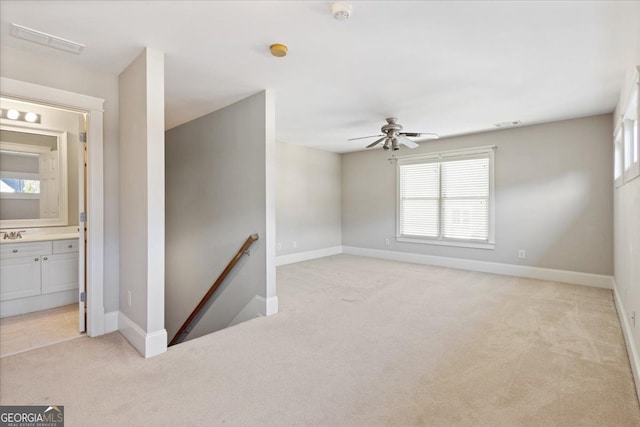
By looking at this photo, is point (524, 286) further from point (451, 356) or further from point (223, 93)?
point (223, 93)

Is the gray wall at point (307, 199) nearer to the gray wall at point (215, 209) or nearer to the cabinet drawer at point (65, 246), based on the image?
the gray wall at point (215, 209)

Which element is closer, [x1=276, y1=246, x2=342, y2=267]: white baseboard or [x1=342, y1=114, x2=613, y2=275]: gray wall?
[x1=342, y1=114, x2=613, y2=275]: gray wall

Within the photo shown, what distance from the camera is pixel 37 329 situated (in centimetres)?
298

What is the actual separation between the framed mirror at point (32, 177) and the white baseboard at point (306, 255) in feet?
11.5

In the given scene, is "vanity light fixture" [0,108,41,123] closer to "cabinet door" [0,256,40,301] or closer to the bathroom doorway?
the bathroom doorway

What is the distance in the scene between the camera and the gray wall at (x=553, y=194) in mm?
4406

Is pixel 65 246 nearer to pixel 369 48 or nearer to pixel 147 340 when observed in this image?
pixel 147 340

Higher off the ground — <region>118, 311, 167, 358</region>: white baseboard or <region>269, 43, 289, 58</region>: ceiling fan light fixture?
<region>269, 43, 289, 58</region>: ceiling fan light fixture

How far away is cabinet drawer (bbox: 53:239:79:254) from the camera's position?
3604 mm

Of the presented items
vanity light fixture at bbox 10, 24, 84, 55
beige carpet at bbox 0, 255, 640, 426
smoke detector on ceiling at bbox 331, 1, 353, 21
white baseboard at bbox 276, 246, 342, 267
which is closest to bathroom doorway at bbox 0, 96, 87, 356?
vanity light fixture at bbox 10, 24, 84, 55

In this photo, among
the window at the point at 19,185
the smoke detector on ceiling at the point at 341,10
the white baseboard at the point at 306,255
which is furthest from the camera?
the white baseboard at the point at 306,255

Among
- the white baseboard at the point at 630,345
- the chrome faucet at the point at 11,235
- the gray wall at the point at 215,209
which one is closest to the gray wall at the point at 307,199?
the gray wall at the point at 215,209

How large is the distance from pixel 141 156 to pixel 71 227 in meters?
2.41

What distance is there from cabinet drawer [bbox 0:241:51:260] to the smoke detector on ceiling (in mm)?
3978
